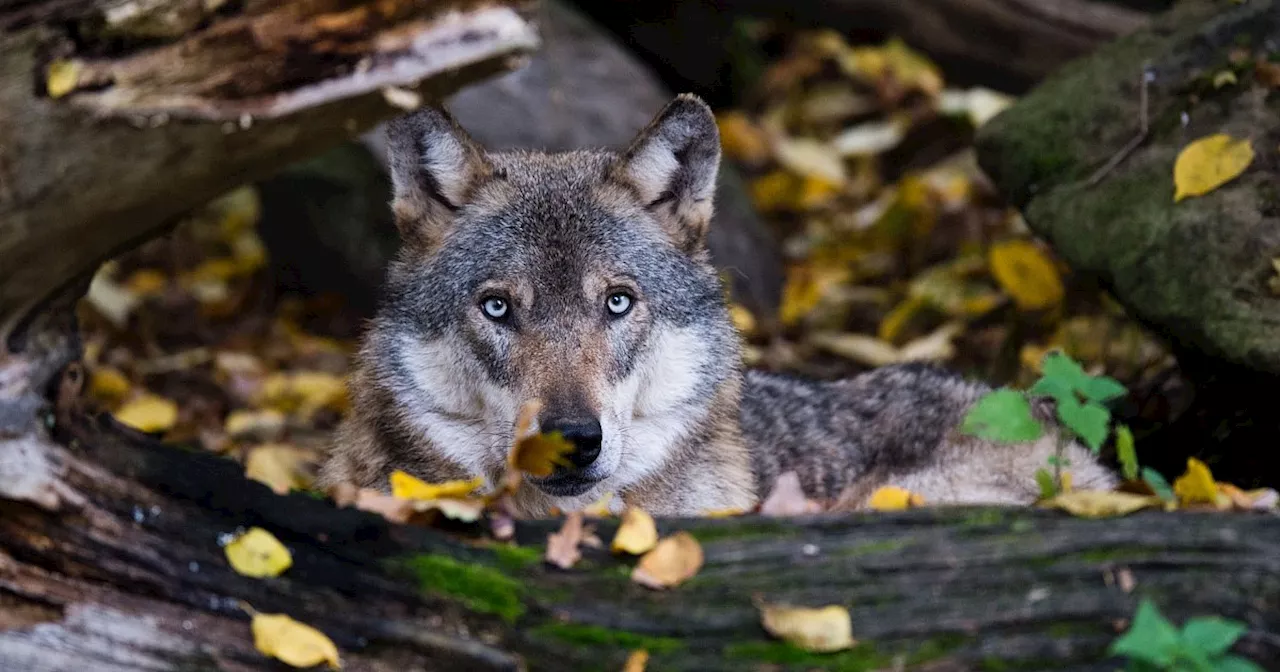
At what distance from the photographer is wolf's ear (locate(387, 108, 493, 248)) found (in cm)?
544

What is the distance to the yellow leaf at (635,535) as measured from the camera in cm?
381

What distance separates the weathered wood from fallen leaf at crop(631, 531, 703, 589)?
59.7 inches

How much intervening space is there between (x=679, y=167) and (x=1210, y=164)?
7.31 feet

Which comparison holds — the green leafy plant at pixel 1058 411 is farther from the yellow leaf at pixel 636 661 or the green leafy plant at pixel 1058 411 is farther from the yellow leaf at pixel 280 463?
the yellow leaf at pixel 280 463

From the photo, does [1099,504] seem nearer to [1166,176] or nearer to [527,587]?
[527,587]

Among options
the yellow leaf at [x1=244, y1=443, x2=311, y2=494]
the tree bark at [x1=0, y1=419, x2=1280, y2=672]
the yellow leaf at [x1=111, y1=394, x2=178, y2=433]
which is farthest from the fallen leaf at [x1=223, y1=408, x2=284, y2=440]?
the tree bark at [x1=0, y1=419, x2=1280, y2=672]

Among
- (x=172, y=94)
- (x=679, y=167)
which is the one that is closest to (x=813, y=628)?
(x=172, y=94)

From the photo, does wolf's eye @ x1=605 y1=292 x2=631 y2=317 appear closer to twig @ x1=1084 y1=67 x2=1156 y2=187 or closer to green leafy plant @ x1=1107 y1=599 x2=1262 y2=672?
twig @ x1=1084 y1=67 x2=1156 y2=187

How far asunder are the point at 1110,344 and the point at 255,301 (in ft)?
22.8

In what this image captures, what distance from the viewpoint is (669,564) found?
376cm

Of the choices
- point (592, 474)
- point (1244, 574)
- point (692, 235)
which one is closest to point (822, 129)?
point (692, 235)

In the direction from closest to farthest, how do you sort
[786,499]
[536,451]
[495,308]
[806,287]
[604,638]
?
[604,638] < [536,451] < [786,499] < [495,308] < [806,287]

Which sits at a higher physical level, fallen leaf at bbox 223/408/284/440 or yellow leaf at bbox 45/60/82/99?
A: yellow leaf at bbox 45/60/82/99

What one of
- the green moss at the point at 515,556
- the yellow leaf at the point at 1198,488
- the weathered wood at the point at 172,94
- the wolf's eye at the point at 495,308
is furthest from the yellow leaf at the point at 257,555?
the yellow leaf at the point at 1198,488
